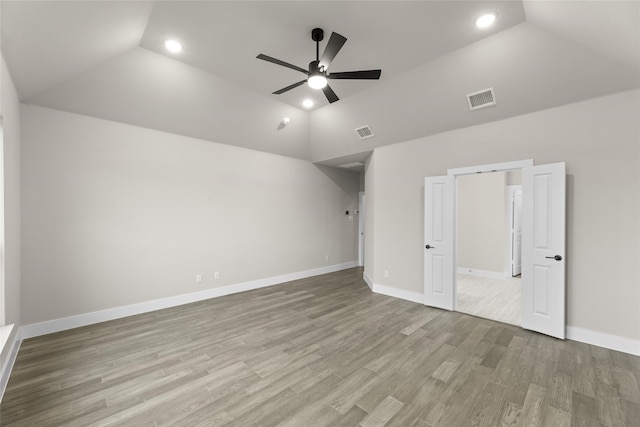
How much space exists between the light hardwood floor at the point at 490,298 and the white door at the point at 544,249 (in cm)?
45

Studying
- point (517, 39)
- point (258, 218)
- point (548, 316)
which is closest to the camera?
point (517, 39)

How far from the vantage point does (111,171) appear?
3.95 metres

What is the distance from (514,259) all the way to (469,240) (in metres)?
1.17

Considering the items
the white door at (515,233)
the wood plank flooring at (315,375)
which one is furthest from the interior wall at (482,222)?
the wood plank flooring at (315,375)

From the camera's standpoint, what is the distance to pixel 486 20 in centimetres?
275

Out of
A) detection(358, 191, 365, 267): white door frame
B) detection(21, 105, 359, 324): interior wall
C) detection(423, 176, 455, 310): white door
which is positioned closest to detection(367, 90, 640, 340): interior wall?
detection(423, 176, 455, 310): white door

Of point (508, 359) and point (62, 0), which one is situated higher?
point (62, 0)

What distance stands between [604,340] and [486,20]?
12.8 ft

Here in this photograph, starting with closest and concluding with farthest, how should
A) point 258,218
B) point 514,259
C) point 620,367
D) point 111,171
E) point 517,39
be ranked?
point 620,367
point 517,39
point 111,171
point 258,218
point 514,259

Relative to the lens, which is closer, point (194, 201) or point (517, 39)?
point (517, 39)

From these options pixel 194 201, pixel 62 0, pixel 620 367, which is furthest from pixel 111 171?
pixel 620 367

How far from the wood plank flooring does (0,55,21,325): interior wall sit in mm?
698

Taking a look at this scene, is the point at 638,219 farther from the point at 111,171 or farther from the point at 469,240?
the point at 111,171

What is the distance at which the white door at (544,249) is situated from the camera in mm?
3307
